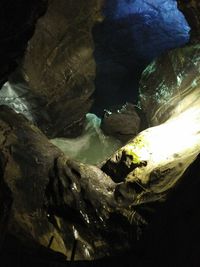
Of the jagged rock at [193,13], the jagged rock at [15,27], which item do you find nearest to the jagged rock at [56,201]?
the jagged rock at [15,27]

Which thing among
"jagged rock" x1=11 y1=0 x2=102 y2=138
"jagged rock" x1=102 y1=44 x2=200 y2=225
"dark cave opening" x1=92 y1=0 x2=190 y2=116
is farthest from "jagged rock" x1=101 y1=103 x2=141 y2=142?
"dark cave opening" x1=92 y1=0 x2=190 y2=116

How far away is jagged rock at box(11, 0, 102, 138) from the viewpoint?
1069 centimetres

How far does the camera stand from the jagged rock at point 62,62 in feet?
35.1

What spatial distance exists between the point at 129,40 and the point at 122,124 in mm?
4256

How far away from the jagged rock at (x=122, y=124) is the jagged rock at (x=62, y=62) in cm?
111

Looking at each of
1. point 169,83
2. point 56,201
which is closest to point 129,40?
point 169,83

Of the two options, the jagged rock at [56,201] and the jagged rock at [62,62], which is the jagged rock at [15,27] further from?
the jagged rock at [62,62]

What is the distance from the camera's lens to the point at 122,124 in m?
12.7

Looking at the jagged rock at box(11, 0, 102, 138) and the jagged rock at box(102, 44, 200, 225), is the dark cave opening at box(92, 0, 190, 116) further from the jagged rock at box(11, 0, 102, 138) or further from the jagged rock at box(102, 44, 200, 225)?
the jagged rock at box(102, 44, 200, 225)

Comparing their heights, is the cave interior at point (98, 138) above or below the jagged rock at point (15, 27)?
below

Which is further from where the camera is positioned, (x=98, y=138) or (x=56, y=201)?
(x=98, y=138)

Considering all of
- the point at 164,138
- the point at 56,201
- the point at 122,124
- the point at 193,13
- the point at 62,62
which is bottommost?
the point at 122,124

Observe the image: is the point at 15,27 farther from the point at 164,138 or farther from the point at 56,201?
the point at 164,138

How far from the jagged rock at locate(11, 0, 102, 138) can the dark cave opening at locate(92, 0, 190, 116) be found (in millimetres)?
3090
